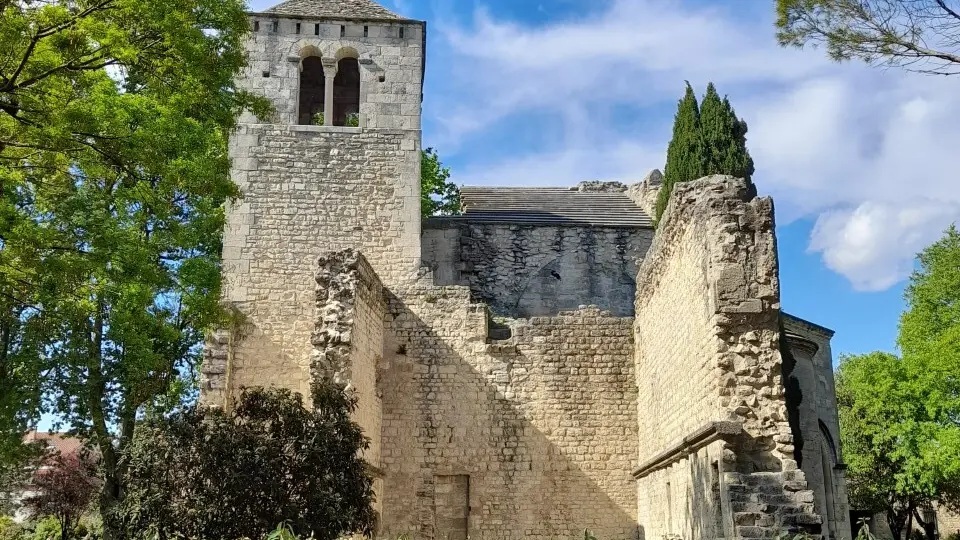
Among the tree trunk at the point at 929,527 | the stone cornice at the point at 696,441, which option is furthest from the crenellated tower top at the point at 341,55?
the tree trunk at the point at 929,527

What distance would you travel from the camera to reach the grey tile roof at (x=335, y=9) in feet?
51.6

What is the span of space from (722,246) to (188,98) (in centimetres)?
572

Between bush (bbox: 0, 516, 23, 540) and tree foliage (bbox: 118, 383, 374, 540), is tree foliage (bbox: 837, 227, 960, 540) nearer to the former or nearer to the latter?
tree foliage (bbox: 118, 383, 374, 540)

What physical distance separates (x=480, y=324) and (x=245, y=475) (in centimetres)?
593

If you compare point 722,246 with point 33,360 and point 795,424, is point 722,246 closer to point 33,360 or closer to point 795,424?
point 795,424

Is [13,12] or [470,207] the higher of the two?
[470,207]

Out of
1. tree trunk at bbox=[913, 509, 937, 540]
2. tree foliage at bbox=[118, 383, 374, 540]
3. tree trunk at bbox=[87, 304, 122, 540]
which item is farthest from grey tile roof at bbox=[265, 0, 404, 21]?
tree trunk at bbox=[913, 509, 937, 540]

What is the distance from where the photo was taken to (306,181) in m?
14.8

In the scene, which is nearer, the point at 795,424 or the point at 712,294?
the point at 712,294

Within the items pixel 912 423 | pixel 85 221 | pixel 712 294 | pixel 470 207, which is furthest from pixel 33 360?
pixel 912 423

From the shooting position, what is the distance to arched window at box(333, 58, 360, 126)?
1698 cm

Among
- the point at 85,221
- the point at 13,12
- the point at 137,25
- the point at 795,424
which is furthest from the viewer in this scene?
the point at 795,424

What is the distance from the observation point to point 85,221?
32.0ft

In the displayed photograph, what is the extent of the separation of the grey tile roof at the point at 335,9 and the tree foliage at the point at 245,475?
8969 mm
